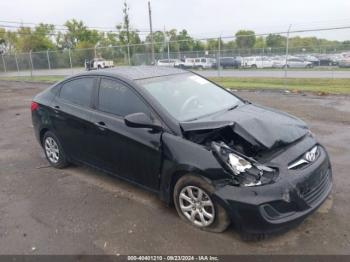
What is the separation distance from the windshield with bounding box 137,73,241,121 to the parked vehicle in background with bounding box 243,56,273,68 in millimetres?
21283

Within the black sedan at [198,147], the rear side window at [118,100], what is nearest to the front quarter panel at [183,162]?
the black sedan at [198,147]

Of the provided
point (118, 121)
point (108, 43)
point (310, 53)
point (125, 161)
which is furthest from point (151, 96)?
point (108, 43)

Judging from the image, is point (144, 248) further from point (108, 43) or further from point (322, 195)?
point (108, 43)

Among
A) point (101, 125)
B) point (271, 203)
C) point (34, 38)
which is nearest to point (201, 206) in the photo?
point (271, 203)

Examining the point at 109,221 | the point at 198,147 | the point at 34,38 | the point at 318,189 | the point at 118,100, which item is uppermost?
the point at 34,38

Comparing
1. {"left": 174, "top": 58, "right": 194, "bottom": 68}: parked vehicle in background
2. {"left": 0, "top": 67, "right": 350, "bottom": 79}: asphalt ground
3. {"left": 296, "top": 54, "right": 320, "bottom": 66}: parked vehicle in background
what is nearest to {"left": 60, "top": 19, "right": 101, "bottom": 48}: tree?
{"left": 0, "top": 67, "right": 350, "bottom": 79}: asphalt ground

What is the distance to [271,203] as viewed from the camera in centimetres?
291

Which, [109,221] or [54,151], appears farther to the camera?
[54,151]

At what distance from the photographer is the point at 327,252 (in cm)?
299

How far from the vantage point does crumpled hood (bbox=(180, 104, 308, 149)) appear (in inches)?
128

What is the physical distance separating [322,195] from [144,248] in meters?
1.79

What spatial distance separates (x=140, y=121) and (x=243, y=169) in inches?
45.5

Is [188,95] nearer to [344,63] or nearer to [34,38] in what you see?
[344,63]

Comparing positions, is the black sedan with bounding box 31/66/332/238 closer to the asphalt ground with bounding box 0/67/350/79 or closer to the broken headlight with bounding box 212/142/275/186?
the broken headlight with bounding box 212/142/275/186
